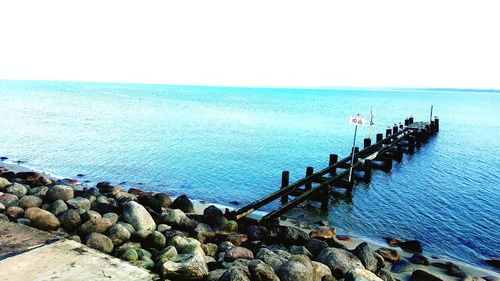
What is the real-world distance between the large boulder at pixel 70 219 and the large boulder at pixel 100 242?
130 centimetres

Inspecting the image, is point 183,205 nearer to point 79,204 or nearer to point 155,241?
point 79,204

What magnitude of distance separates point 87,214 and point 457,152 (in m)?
27.3

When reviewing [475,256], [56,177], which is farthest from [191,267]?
[56,177]

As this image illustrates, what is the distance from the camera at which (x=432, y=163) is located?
24.6 meters

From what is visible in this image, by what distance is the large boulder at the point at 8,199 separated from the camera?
986 centimetres

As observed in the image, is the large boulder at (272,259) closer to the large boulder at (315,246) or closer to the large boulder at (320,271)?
the large boulder at (320,271)

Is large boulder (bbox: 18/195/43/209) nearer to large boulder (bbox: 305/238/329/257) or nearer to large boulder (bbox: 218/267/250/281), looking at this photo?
large boulder (bbox: 218/267/250/281)

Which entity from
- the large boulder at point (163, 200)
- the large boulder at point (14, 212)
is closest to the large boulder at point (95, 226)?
the large boulder at point (14, 212)

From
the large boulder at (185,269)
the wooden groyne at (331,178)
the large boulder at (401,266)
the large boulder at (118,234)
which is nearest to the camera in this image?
the large boulder at (185,269)

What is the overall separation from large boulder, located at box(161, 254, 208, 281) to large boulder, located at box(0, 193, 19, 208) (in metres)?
5.74

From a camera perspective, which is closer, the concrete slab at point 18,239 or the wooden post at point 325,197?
the concrete slab at point 18,239

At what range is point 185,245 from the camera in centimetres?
813

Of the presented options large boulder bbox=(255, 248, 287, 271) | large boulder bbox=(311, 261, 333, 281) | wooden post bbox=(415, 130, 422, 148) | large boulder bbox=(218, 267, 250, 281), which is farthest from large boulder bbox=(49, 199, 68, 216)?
wooden post bbox=(415, 130, 422, 148)

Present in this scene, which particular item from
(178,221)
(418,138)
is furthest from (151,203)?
(418,138)
